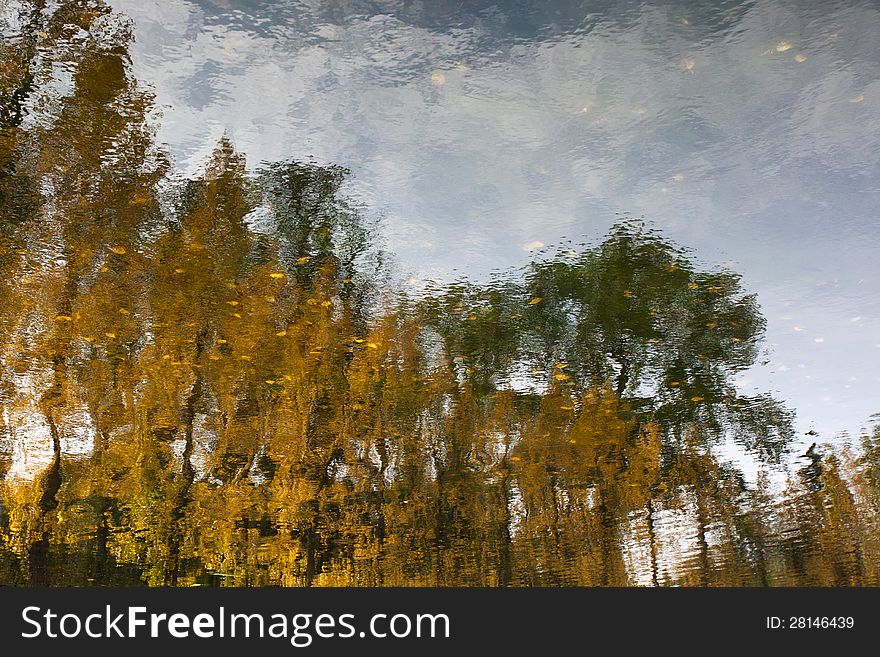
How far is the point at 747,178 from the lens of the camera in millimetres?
5027

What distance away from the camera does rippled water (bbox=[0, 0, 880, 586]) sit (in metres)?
4.14

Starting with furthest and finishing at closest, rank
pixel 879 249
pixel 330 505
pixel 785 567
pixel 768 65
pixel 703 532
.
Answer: pixel 785 567
pixel 703 532
pixel 330 505
pixel 879 249
pixel 768 65

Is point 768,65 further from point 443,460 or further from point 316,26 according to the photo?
point 443,460

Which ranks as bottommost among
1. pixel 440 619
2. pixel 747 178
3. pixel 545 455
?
pixel 440 619

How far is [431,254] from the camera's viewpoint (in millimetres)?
5512

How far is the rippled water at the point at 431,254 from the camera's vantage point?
4.14m

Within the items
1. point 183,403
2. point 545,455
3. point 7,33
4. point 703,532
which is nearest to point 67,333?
point 183,403

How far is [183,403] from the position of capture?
24.2 feet

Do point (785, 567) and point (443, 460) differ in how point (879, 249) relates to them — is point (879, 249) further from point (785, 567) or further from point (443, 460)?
point (785, 567)

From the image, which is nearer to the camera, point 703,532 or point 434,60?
point 434,60

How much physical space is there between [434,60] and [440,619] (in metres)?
7.50

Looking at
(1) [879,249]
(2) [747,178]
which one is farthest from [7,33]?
(1) [879,249]

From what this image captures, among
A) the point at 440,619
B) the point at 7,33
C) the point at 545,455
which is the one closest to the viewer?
the point at 7,33

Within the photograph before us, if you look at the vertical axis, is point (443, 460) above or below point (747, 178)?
below
